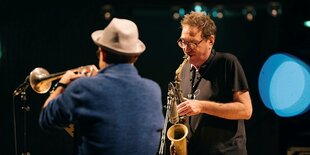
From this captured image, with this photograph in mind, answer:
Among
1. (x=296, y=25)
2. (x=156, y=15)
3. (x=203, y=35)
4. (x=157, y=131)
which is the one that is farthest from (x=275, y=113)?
(x=157, y=131)

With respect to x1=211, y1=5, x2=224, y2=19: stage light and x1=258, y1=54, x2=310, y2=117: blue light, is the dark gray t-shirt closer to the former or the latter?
x1=211, y1=5, x2=224, y2=19: stage light

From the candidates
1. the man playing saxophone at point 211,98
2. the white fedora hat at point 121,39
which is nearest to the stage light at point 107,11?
the man playing saxophone at point 211,98

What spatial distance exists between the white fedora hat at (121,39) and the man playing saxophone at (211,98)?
75cm

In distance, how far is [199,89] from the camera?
10.4ft

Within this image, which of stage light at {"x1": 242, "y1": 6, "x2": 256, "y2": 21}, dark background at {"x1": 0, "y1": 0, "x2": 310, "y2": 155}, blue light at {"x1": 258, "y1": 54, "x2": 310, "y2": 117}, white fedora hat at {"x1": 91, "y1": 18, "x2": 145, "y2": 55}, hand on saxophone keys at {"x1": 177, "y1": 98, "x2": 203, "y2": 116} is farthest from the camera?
blue light at {"x1": 258, "y1": 54, "x2": 310, "y2": 117}

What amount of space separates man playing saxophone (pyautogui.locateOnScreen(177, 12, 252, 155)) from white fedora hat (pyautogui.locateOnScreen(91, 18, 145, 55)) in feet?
2.46

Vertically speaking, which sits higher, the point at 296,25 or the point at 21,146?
the point at 296,25

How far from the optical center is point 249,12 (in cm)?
544

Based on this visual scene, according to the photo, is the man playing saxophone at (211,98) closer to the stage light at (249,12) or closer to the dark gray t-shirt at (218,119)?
the dark gray t-shirt at (218,119)

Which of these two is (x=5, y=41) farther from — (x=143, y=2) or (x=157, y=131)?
(x=157, y=131)

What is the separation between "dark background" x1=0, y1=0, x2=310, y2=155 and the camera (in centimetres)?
525

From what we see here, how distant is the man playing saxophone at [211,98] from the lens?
3002mm

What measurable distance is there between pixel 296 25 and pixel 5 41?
3221 millimetres

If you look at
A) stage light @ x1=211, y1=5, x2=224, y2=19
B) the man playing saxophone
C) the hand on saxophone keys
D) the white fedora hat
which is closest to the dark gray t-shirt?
the man playing saxophone
